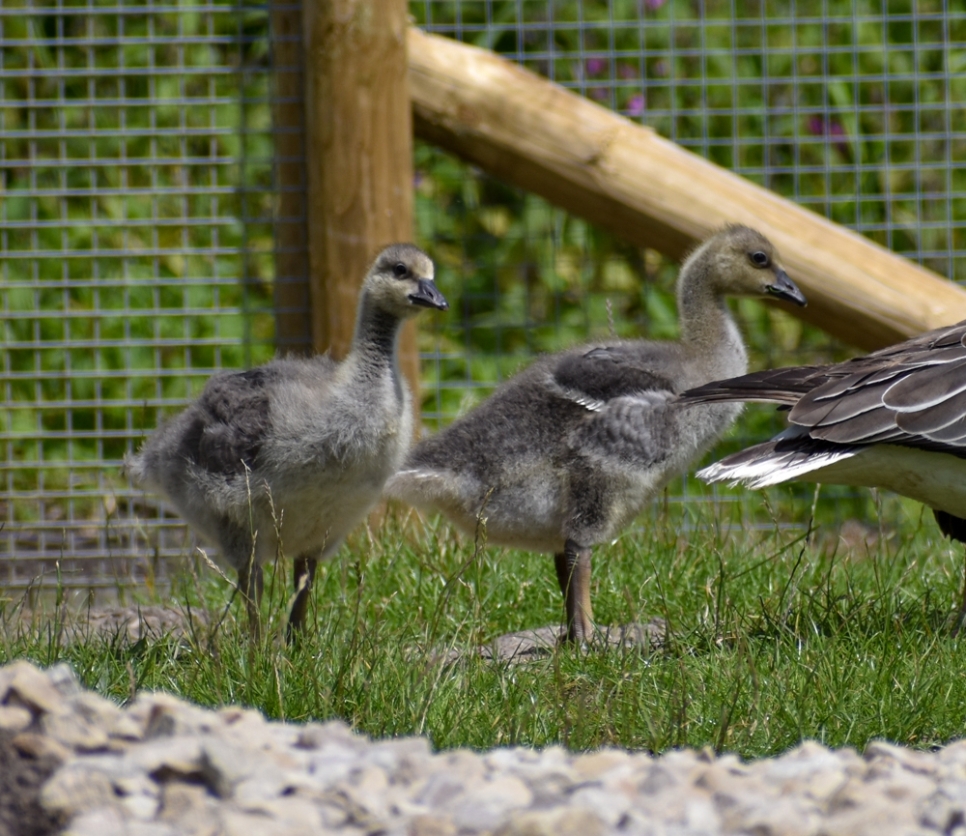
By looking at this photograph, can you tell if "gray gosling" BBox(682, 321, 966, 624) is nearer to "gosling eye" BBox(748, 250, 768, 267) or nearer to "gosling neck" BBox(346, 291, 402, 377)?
"gosling eye" BBox(748, 250, 768, 267)

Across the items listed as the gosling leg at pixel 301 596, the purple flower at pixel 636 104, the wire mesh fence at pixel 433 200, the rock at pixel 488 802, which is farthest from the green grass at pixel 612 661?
the purple flower at pixel 636 104

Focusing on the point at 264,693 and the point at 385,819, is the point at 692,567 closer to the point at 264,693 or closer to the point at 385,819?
the point at 264,693

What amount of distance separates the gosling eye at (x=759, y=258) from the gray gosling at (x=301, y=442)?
1375 millimetres

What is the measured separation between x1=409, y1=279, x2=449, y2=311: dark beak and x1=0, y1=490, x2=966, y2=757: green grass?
3.05ft

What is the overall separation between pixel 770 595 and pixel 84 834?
10.7 ft

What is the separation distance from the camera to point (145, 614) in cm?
548

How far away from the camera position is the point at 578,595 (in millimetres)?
4762

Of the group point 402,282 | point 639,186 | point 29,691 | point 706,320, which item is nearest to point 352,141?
point 639,186

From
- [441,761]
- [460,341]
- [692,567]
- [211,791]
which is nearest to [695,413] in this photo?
[692,567]

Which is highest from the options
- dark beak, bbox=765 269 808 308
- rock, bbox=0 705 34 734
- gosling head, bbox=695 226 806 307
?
gosling head, bbox=695 226 806 307

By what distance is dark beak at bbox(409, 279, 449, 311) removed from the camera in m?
4.68

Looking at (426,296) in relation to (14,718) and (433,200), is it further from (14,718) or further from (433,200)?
(433,200)

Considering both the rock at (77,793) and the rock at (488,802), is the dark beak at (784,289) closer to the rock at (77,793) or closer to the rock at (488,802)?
the rock at (488,802)

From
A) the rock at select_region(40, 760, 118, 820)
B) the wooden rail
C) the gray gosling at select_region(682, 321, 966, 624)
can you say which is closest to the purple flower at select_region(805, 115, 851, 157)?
the wooden rail
